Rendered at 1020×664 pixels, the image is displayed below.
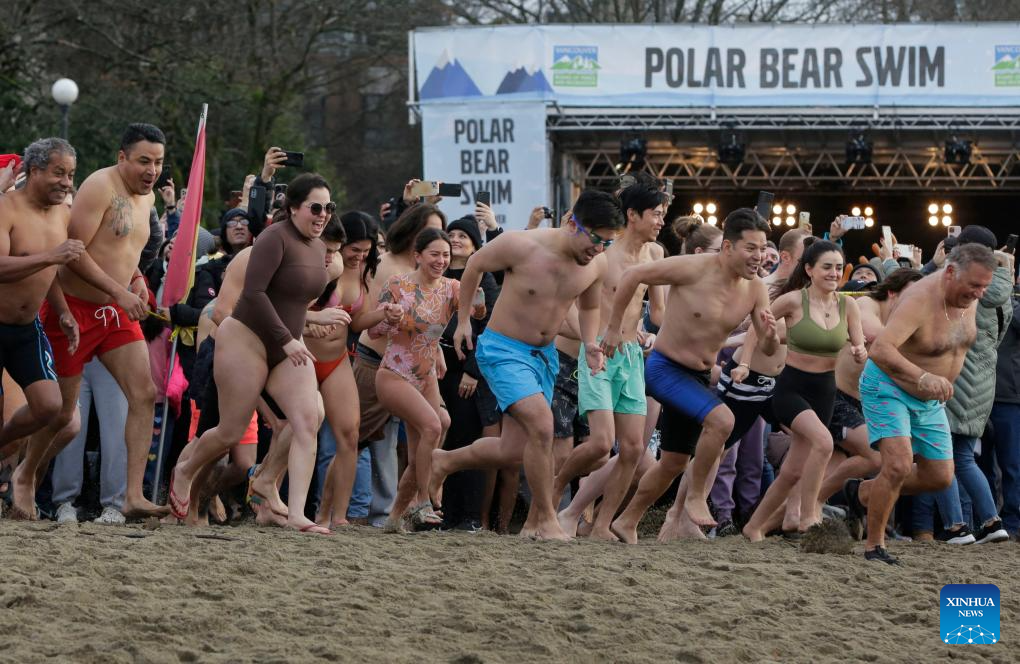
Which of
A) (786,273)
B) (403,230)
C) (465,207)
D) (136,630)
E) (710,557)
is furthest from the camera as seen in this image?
(465,207)

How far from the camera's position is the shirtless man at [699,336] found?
832cm

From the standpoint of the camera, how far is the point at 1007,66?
18875 mm

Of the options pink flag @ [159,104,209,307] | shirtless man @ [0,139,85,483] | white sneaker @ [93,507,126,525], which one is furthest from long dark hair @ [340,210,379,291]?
white sneaker @ [93,507,126,525]

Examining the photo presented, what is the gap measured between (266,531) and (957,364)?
12.8 ft

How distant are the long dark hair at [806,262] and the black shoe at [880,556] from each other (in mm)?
1953

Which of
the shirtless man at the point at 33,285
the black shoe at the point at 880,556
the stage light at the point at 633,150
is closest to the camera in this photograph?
the shirtless man at the point at 33,285

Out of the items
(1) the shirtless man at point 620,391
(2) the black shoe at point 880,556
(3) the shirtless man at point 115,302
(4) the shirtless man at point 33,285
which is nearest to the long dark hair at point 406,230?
(1) the shirtless man at point 620,391

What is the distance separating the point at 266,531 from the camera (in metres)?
7.63

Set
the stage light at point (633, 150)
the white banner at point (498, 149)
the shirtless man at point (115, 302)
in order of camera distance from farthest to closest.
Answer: the stage light at point (633, 150) < the white banner at point (498, 149) < the shirtless man at point (115, 302)

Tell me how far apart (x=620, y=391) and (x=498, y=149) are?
10.8 meters

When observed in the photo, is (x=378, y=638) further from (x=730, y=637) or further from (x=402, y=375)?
(x=402, y=375)

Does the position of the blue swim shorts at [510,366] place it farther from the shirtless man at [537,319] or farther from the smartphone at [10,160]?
the smartphone at [10,160]

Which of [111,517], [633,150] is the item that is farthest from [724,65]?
[111,517]

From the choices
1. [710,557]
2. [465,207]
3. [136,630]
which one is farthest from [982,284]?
[465,207]
